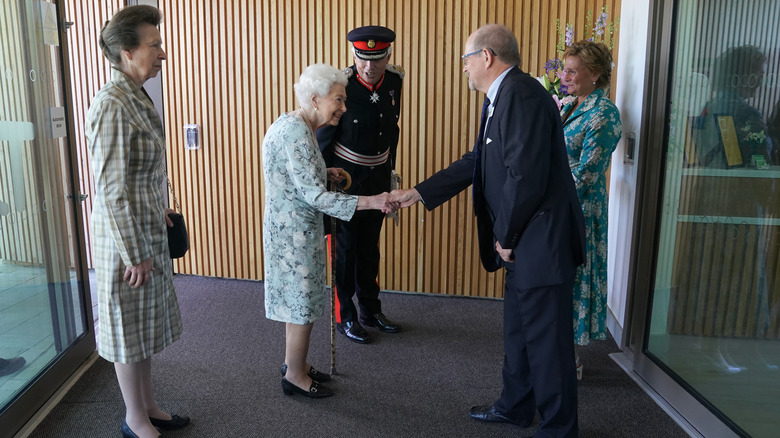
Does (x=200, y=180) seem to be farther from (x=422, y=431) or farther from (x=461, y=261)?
(x=422, y=431)

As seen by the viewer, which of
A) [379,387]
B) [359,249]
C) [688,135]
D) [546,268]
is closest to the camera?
[546,268]

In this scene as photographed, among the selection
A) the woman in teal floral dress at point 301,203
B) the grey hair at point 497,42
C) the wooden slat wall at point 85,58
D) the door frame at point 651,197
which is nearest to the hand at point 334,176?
the woman in teal floral dress at point 301,203

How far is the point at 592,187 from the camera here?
336 centimetres

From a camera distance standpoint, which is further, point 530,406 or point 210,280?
point 210,280

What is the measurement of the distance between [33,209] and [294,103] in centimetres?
245

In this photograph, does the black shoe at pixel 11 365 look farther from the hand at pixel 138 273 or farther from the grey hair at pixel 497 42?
the grey hair at pixel 497 42

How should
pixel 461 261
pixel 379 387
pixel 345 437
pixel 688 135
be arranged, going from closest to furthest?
pixel 345 437 < pixel 688 135 < pixel 379 387 < pixel 461 261

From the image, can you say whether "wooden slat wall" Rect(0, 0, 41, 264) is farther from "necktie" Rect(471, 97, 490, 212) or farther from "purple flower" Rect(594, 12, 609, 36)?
"purple flower" Rect(594, 12, 609, 36)

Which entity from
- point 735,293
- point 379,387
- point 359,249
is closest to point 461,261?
point 359,249

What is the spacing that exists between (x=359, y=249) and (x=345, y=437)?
1597 mm

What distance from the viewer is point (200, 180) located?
18.0ft

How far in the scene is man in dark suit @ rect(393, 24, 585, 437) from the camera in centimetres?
242

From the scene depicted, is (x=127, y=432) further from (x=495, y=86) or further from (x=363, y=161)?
(x=495, y=86)

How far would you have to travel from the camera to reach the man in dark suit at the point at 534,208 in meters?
2.42
